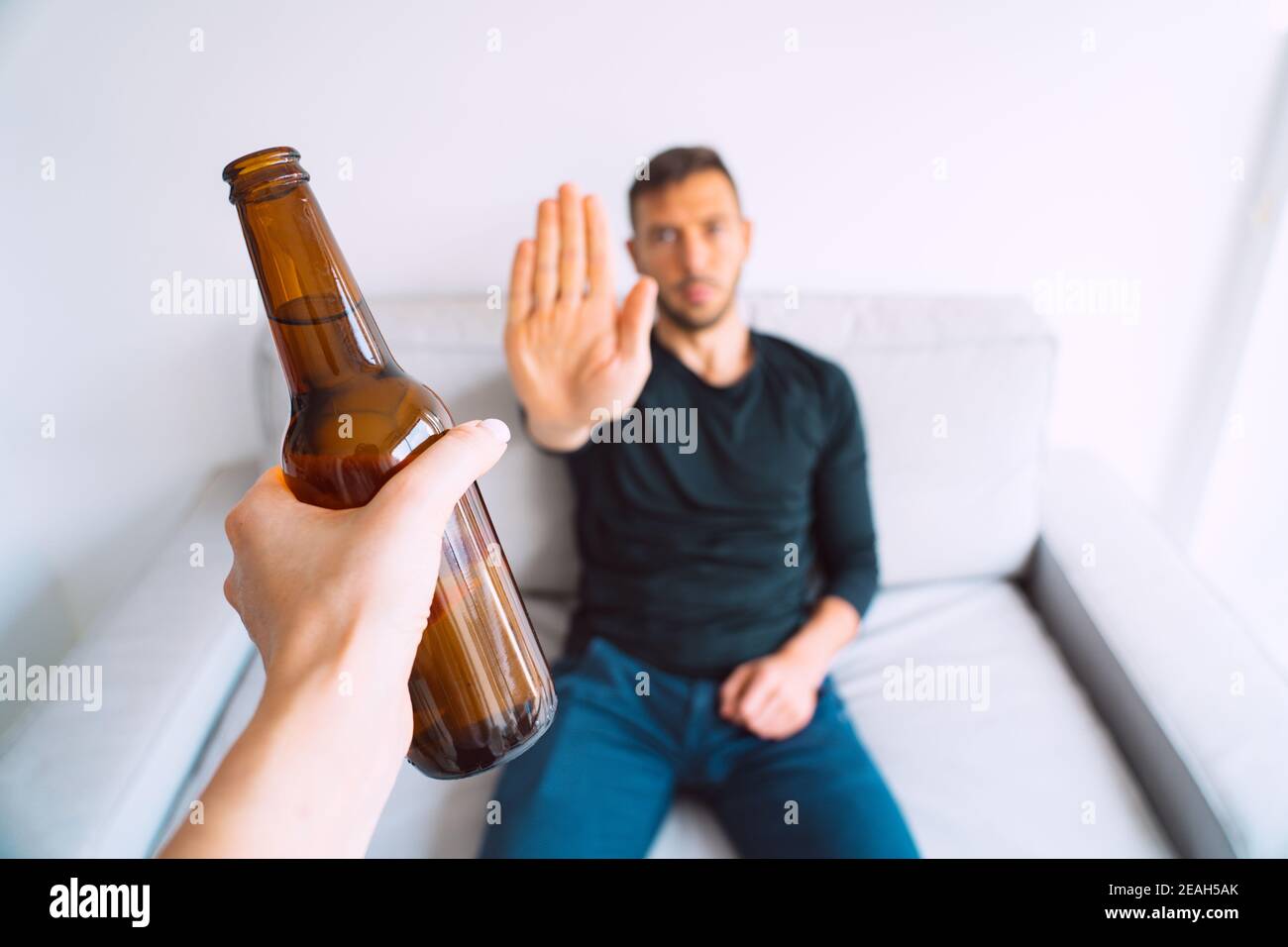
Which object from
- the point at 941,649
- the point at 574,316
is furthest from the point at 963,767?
the point at 574,316

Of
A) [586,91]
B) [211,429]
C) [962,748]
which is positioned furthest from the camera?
[211,429]

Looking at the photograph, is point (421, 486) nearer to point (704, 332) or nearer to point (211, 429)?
point (704, 332)

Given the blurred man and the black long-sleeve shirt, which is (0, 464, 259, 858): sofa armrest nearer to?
the blurred man

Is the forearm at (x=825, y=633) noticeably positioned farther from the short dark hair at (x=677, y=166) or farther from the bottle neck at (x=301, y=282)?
the bottle neck at (x=301, y=282)

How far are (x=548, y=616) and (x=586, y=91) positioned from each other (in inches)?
33.5

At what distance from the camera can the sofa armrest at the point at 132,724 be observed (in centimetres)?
89

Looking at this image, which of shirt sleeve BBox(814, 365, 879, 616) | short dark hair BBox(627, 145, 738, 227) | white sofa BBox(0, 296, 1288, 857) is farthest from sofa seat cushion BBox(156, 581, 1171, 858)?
short dark hair BBox(627, 145, 738, 227)

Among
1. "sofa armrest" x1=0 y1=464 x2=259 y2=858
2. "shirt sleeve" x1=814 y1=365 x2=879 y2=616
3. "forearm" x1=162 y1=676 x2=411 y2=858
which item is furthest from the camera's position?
"shirt sleeve" x1=814 y1=365 x2=879 y2=616

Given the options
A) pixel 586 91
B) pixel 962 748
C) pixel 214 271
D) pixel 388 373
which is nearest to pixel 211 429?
pixel 214 271

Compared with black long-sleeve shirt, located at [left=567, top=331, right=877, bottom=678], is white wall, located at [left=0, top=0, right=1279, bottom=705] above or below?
above

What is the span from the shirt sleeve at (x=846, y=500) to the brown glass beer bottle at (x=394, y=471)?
32.1 inches

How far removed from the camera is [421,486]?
0.45 m

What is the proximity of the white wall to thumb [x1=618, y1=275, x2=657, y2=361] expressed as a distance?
482 millimetres

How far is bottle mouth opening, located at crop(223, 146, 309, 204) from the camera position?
46cm
